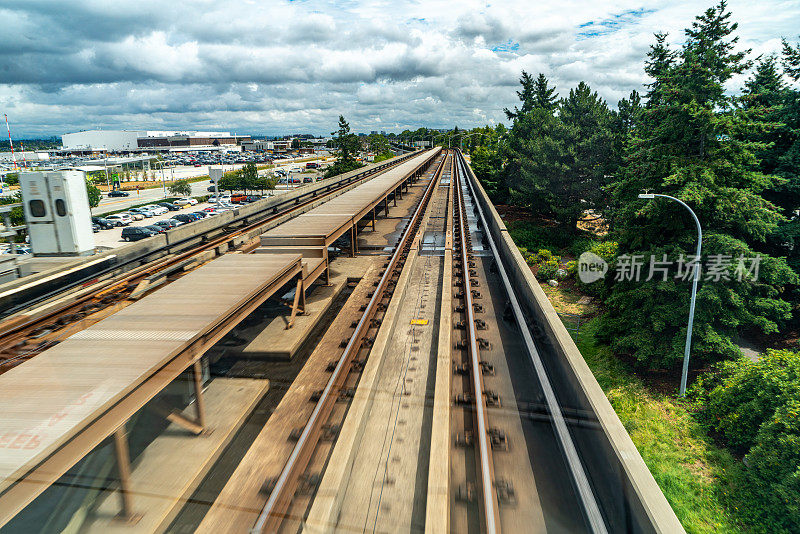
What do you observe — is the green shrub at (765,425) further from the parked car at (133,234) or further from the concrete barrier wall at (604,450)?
the parked car at (133,234)

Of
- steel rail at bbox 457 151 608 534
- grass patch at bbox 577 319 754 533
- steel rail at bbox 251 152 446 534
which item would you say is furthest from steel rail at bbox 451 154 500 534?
grass patch at bbox 577 319 754 533

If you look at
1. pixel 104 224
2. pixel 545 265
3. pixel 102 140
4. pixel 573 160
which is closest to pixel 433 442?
pixel 545 265

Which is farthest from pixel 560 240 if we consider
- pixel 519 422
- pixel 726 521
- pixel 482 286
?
pixel 519 422

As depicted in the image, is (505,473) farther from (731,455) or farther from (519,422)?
(731,455)

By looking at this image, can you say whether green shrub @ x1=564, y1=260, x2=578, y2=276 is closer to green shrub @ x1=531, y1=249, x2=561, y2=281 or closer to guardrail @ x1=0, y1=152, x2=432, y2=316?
green shrub @ x1=531, y1=249, x2=561, y2=281

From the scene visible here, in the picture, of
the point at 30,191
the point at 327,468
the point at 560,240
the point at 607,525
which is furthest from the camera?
the point at 560,240

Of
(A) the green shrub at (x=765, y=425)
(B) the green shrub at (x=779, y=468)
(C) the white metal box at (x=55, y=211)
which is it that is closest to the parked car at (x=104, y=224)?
(C) the white metal box at (x=55, y=211)
